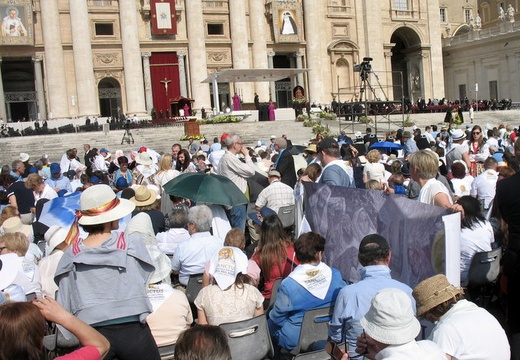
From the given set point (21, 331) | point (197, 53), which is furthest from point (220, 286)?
point (197, 53)

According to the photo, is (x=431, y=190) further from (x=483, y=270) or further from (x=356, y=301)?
(x=356, y=301)

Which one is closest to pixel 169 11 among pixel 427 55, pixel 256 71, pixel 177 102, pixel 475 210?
pixel 177 102

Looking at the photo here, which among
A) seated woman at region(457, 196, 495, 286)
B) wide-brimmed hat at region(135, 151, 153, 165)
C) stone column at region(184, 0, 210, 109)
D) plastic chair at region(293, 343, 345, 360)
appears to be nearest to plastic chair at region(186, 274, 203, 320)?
plastic chair at region(293, 343, 345, 360)

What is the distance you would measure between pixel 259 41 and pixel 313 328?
133 feet

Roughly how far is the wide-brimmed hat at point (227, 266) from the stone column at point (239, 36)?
38.3 metres

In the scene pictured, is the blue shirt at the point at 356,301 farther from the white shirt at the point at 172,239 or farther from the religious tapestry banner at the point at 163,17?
the religious tapestry banner at the point at 163,17

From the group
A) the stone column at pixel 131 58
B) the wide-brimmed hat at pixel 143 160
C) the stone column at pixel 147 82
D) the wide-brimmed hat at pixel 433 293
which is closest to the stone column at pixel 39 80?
the stone column at pixel 131 58

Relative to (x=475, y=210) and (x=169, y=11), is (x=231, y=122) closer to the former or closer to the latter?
(x=169, y=11)

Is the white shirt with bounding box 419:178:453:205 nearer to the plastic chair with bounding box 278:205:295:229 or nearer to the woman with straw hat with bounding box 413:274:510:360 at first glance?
the woman with straw hat with bounding box 413:274:510:360

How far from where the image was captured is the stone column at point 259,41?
143ft

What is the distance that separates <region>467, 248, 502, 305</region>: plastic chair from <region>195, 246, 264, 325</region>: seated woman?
2.57 meters

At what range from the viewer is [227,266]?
5.13m

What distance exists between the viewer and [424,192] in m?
5.79

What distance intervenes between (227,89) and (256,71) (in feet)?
32.6
